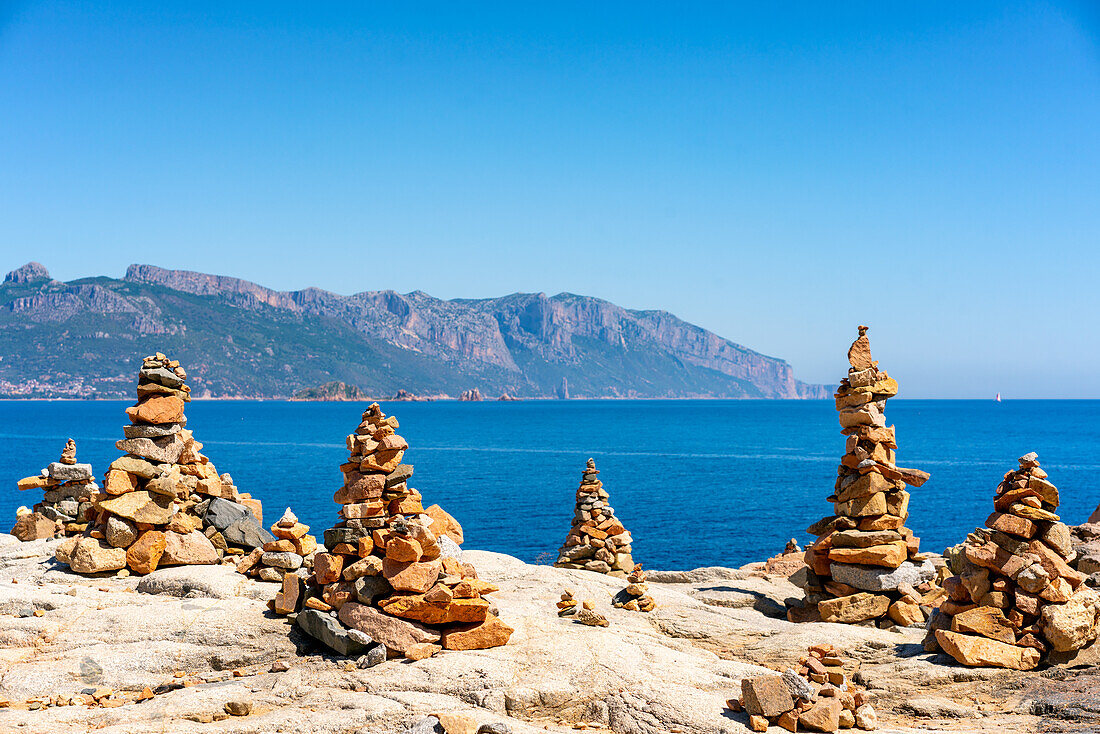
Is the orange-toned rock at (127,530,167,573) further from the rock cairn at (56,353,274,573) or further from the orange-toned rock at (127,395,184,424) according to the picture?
the orange-toned rock at (127,395,184,424)

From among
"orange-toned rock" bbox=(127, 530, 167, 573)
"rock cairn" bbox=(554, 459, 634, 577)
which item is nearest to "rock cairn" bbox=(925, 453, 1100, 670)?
"rock cairn" bbox=(554, 459, 634, 577)

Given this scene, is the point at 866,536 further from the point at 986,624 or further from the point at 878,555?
the point at 986,624

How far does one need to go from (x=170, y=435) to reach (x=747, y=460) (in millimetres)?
120646

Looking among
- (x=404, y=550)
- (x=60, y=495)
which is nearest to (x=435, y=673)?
(x=404, y=550)

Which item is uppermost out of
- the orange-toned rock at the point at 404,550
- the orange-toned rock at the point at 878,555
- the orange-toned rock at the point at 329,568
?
the orange-toned rock at the point at 404,550

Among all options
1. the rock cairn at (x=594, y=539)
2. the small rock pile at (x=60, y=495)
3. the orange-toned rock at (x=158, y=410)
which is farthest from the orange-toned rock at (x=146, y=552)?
the rock cairn at (x=594, y=539)

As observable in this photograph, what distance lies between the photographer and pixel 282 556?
75.3 feet

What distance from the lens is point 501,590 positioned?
78.7 feet

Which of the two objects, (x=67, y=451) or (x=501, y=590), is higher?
(x=67, y=451)

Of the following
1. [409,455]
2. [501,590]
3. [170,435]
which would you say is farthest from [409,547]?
[409,455]

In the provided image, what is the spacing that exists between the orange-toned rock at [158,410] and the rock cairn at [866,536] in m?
20.0

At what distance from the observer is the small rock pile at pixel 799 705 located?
1395 centimetres

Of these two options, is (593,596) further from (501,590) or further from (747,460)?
(747,460)

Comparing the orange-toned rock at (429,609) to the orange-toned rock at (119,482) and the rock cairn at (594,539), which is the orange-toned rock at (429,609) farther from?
the rock cairn at (594,539)
